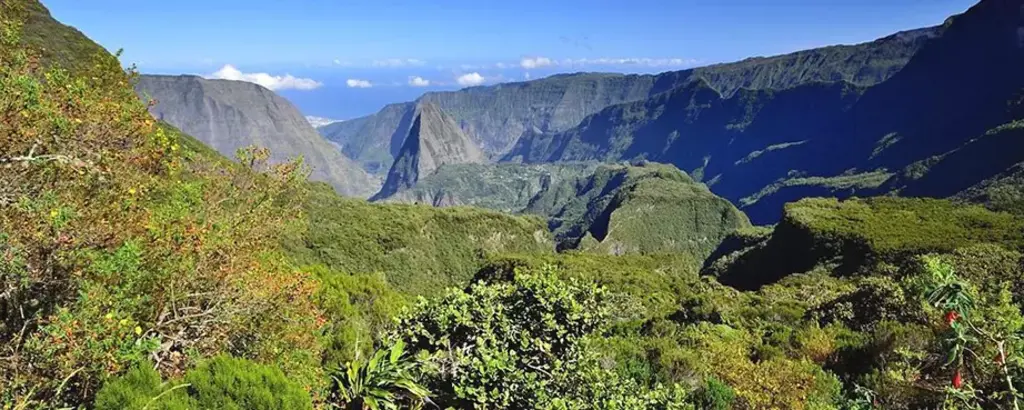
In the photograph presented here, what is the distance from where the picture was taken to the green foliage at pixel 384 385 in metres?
8.45

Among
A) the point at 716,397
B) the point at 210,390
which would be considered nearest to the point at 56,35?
the point at 210,390

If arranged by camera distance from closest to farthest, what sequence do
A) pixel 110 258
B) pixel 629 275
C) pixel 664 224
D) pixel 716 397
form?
pixel 110 258 → pixel 716 397 → pixel 629 275 → pixel 664 224

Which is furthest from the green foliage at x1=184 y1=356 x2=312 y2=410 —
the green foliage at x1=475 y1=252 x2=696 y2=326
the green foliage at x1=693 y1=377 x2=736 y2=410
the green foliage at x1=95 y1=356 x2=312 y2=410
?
the green foliage at x1=475 y1=252 x2=696 y2=326

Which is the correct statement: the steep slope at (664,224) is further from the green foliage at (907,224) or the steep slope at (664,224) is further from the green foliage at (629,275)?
the green foliage at (907,224)

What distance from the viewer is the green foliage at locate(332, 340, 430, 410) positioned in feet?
27.7

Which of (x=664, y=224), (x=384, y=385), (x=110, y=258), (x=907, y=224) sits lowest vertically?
(x=664, y=224)

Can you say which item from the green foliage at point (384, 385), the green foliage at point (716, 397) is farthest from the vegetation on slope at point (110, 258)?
the green foliage at point (716, 397)

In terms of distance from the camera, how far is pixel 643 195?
188 m

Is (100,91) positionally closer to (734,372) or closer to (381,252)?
(734,372)

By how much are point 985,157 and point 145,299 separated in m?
199

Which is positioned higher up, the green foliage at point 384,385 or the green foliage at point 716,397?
the green foliage at point 384,385

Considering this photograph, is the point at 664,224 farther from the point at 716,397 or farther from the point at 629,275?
the point at 716,397

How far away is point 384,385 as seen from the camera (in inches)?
345

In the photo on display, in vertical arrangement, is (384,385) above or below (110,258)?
below
